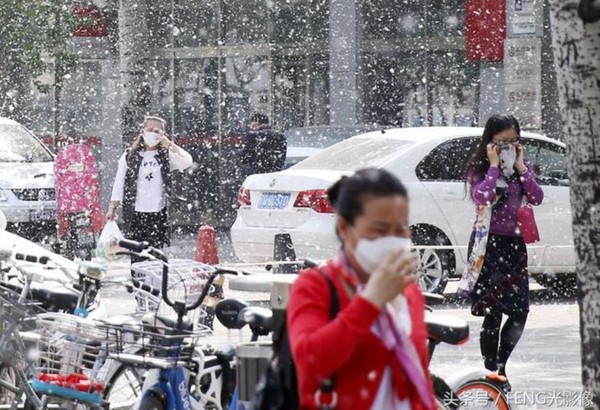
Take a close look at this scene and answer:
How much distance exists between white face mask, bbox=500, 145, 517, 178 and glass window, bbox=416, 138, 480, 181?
5.54 m

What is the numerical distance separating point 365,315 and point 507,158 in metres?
5.82

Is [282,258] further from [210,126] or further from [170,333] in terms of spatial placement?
[210,126]

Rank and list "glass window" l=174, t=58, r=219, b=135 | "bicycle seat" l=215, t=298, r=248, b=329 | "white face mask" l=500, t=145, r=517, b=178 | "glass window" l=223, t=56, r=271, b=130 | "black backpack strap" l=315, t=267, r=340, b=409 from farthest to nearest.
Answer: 1. "glass window" l=174, t=58, r=219, b=135
2. "glass window" l=223, t=56, r=271, b=130
3. "white face mask" l=500, t=145, r=517, b=178
4. "bicycle seat" l=215, t=298, r=248, b=329
5. "black backpack strap" l=315, t=267, r=340, b=409

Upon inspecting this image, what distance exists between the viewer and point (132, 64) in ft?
78.9

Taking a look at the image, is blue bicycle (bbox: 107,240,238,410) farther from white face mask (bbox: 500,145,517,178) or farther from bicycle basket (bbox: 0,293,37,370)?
white face mask (bbox: 500,145,517,178)

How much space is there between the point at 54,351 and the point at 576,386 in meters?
4.42

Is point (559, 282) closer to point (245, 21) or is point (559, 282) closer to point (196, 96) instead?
point (245, 21)

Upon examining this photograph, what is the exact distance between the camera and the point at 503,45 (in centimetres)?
2616

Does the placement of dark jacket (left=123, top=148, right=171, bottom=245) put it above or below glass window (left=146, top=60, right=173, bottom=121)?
below

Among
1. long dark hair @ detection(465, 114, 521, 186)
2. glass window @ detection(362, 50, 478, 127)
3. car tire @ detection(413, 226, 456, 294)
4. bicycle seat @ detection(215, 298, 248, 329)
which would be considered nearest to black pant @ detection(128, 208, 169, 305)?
car tire @ detection(413, 226, 456, 294)

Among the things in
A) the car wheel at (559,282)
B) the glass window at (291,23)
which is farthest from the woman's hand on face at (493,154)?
the glass window at (291,23)

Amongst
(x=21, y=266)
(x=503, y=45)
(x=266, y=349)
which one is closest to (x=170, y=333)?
(x=266, y=349)

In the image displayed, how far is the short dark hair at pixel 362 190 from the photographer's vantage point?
391cm

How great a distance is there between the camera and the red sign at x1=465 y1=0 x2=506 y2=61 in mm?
26203
